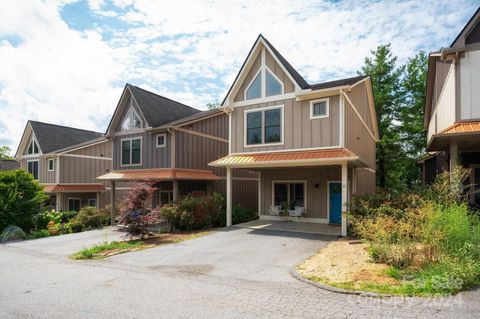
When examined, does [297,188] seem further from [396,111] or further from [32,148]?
[32,148]

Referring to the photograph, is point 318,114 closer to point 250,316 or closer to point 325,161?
point 325,161

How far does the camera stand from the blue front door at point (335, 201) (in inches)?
599

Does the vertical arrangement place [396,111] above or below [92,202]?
above

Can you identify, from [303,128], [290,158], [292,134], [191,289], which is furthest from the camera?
[292,134]

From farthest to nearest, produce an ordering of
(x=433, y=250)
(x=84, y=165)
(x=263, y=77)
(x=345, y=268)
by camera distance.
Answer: (x=84, y=165), (x=263, y=77), (x=345, y=268), (x=433, y=250)

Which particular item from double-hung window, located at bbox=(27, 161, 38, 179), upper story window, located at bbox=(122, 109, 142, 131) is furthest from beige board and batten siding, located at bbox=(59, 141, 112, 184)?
upper story window, located at bbox=(122, 109, 142, 131)

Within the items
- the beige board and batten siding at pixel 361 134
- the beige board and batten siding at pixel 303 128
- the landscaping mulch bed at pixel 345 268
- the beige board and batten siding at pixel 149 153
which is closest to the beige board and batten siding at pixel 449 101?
the beige board and batten siding at pixel 361 134

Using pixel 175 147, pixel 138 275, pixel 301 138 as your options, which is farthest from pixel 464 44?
pixel 175 147

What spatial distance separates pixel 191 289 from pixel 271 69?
1167 cm

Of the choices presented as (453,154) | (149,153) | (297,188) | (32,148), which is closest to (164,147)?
(149,153)

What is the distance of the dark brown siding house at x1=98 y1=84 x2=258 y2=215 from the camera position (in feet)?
60.2

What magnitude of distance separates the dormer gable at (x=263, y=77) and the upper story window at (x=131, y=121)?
6.85 m

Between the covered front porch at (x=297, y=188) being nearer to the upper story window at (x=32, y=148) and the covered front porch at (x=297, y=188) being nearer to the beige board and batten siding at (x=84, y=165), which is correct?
the beige board and batten siding at (x=84, y=165)

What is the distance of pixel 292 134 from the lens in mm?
14547
